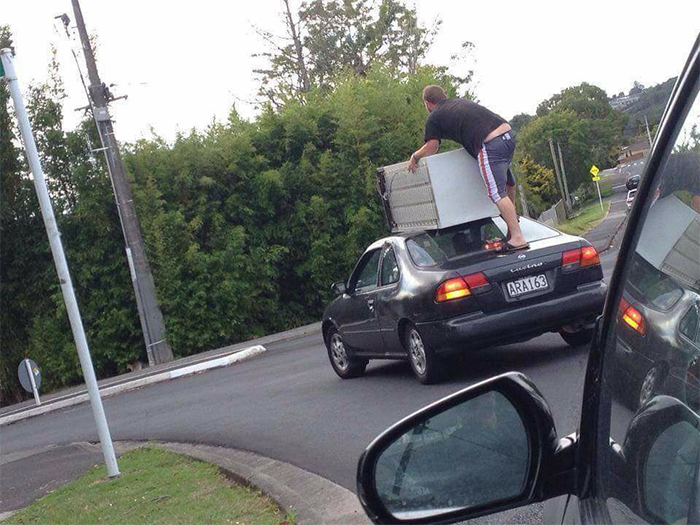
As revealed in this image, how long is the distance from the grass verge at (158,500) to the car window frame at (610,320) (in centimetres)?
427

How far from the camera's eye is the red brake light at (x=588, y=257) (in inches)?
335

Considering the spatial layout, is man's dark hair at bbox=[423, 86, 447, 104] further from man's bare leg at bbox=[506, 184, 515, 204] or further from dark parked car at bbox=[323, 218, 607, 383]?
dark parked car at bbox=[323, 218, 607, 383]

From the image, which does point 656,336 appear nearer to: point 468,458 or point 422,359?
point 468,458

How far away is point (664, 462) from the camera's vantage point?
66.5 inches

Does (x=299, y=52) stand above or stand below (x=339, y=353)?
above

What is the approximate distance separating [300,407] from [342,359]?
1.12 meters

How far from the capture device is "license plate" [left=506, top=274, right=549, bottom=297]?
8523 millimetres

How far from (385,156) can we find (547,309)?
18810 millimetres

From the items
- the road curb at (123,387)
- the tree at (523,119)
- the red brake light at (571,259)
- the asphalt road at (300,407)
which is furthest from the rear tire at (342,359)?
the road curb at (123,387)

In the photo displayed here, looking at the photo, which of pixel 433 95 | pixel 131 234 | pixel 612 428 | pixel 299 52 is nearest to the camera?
pixel 612 428

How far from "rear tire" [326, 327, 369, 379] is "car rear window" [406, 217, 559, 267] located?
2.18 m

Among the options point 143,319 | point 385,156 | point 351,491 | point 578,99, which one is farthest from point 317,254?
point 578,99

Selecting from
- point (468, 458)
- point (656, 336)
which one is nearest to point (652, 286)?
point (656, 336)

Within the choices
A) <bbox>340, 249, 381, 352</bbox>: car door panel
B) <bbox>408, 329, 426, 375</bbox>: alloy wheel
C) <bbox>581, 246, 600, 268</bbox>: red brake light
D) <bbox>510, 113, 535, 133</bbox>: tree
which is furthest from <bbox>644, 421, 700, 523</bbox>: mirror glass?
<bbox>340, 249, 381, 352</bbox>: car door panel
